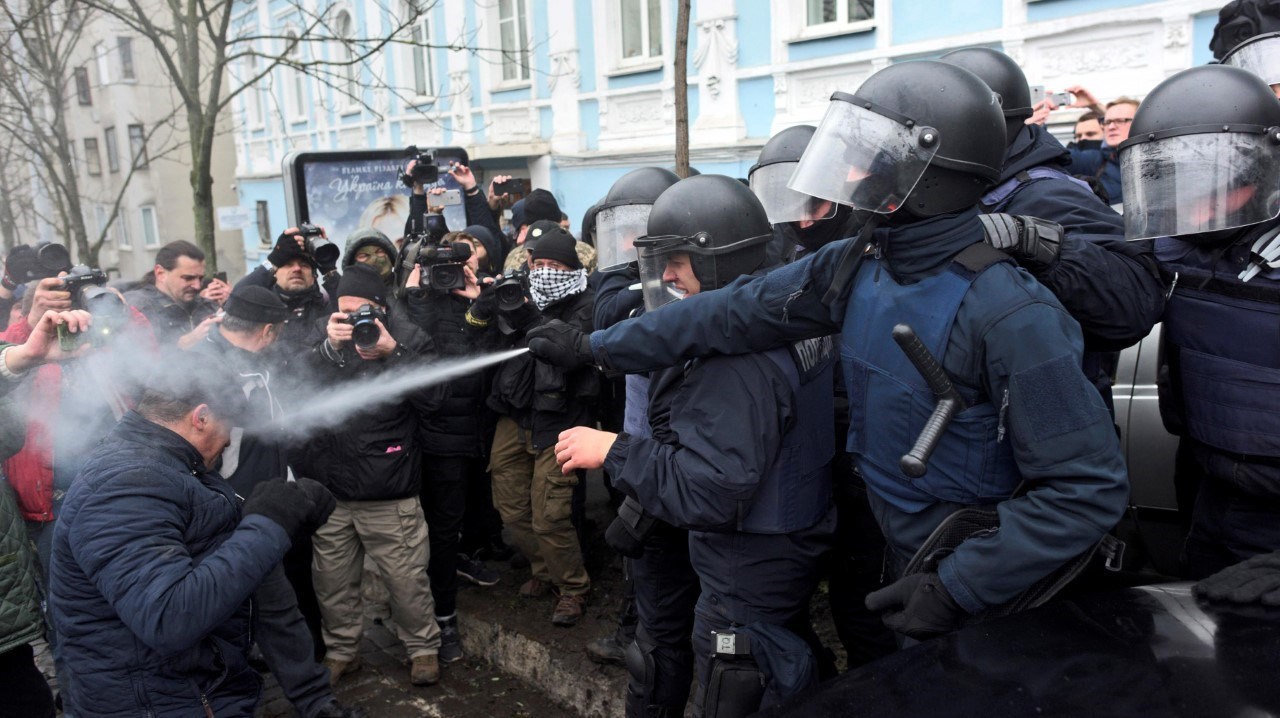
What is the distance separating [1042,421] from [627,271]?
7.47 ft

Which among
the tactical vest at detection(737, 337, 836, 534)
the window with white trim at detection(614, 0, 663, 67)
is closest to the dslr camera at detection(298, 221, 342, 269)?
the tactical vest at detection(737, 337, 836, 534)

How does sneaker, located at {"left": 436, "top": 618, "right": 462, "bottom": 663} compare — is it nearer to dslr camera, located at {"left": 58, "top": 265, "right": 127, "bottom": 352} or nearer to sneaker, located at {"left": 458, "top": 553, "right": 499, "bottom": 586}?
sneaker, located at {"left": 458, "top": 553, "right": 499, "bottom": 586}

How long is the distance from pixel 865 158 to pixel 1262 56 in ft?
5.58

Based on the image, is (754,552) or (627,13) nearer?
(754,552)

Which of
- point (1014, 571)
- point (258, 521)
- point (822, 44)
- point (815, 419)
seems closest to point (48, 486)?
point (258, 521)

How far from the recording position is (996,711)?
1.64 meters

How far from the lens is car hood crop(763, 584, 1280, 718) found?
1.62 metres

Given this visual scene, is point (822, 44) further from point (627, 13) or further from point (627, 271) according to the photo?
point (627, 271)

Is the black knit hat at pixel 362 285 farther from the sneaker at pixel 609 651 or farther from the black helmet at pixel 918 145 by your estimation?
the black helmet at pixel 918 145

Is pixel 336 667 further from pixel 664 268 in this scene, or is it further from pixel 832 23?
pixel 832 23

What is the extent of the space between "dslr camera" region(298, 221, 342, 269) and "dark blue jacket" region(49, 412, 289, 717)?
3.11 meters

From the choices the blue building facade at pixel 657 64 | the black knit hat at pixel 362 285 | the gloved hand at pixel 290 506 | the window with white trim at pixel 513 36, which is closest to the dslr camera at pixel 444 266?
the black knit hat at pixel 362 285

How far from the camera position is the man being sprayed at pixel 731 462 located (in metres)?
A: 2.73

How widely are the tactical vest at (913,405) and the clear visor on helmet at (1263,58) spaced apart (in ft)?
5.16
